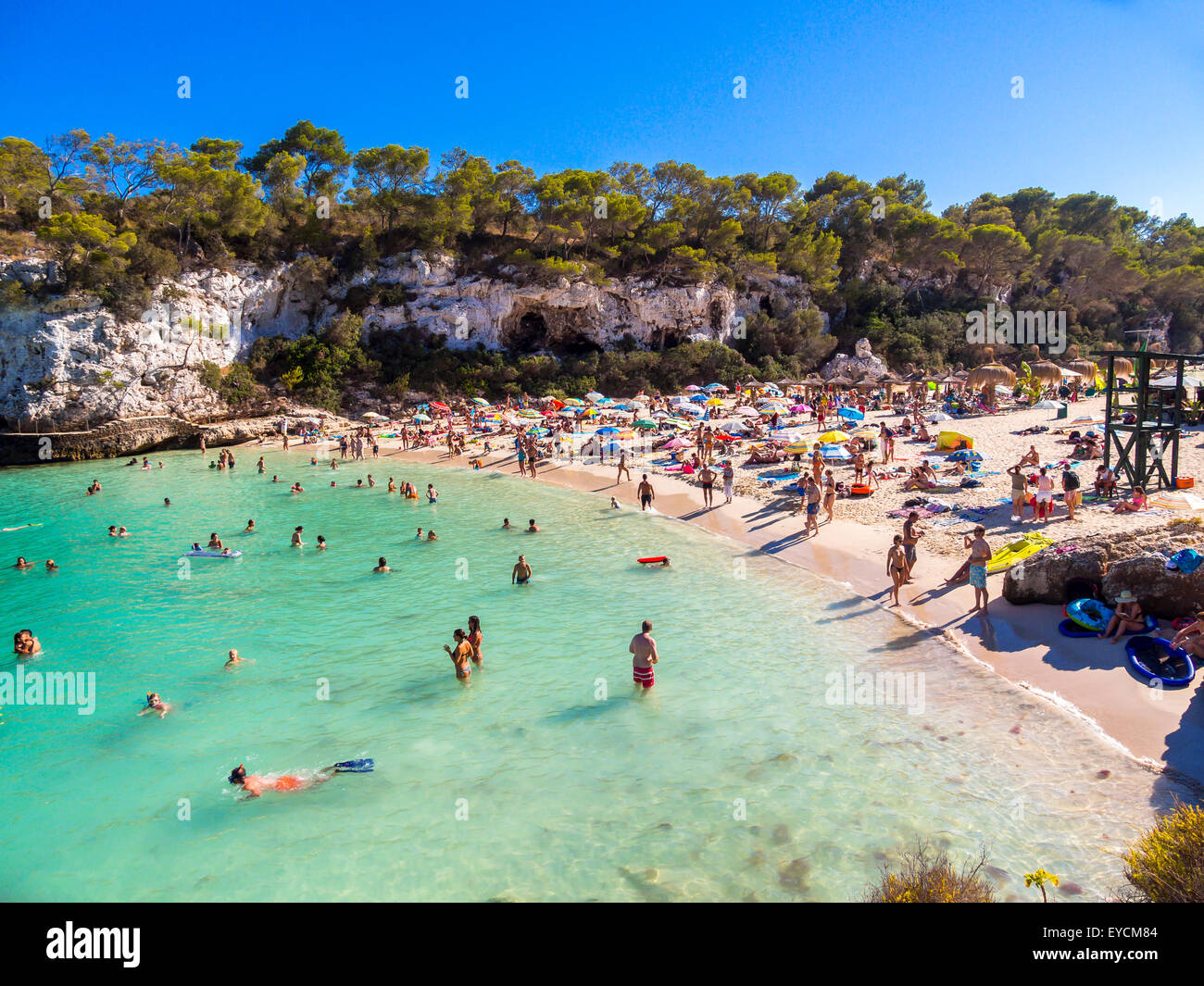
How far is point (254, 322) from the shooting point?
130 feet

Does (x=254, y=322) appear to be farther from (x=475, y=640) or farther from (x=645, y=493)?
(x=475, y=640)

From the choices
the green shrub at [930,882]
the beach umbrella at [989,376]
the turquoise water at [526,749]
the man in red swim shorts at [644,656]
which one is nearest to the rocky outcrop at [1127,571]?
the turquoise water at [526,749]

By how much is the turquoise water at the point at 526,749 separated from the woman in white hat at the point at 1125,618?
207 centimetres

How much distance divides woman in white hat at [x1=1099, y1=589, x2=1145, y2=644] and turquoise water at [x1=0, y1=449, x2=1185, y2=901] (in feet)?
6.79

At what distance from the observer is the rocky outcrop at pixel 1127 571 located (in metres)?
9.40

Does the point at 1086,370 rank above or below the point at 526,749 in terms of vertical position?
above

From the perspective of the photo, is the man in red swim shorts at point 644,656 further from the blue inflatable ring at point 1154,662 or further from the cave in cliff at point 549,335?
the cave in cliff at point 549,335

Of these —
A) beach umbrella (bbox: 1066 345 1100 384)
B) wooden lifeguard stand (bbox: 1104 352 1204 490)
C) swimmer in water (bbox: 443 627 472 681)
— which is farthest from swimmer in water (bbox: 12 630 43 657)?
beach umbrella (bbox: 1066 345 1100 384)

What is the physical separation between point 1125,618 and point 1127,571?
775mm

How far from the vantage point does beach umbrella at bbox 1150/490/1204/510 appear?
45.8 feet

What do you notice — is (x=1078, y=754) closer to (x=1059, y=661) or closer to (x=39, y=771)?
(x=1059, y=661)

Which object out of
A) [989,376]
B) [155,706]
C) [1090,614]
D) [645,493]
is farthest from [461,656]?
[989,376]

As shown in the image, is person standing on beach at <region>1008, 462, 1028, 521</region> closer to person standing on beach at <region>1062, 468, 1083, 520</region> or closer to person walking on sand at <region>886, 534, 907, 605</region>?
person standing on beach at <region>1062, 468, 1083, 520</region>

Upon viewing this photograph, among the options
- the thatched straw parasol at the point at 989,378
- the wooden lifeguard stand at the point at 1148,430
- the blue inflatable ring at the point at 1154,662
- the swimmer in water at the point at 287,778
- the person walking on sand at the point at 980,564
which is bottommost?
the swimmer in water at the point at 287,778
